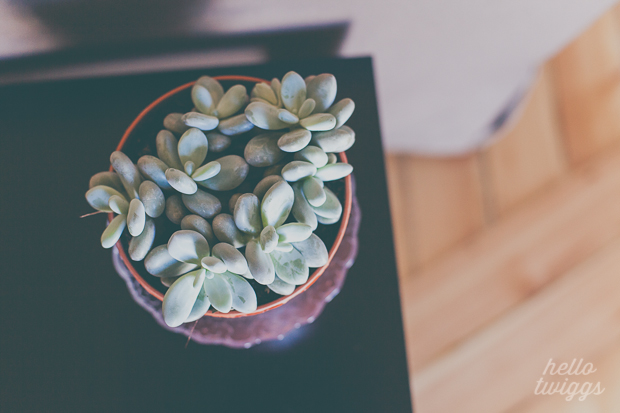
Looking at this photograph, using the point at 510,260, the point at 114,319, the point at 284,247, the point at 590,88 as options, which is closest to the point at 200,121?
the point at 284,247

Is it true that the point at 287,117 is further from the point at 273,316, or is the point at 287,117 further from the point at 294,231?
the point at 273,316

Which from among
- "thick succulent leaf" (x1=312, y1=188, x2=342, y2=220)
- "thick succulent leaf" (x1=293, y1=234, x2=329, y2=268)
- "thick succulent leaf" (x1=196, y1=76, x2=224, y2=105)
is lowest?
"thick succulent leaf" (x1=293, y1=234, x2=329, y2=268)

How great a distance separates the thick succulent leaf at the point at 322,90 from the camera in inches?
12.8

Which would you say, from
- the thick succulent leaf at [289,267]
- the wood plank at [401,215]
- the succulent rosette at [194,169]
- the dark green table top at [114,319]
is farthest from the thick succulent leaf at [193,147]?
the wood plank at [401,215]

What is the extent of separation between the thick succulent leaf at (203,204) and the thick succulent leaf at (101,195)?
58 mm

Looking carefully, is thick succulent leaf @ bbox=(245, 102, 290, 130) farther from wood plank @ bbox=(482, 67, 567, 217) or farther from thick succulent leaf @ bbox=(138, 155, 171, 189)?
wood plank @ bbox=(482, 67, 567, 217)

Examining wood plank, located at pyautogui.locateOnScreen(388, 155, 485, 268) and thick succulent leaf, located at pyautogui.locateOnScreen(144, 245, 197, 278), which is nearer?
thick succulent leaf, located at pyautogui.locateOnScreen(144, 245, 197, 278)

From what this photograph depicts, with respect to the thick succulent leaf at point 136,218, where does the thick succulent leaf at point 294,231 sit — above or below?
below

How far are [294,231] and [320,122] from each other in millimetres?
86

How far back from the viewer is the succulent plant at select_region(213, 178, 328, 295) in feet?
0.93

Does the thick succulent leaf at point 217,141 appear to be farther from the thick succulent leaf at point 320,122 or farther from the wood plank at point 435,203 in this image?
the wood plank at point 435,203

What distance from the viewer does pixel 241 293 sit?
0.98 ft

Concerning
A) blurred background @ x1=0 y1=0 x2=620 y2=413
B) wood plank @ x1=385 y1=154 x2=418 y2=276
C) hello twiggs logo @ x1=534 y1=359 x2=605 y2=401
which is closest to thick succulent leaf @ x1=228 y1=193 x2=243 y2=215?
blurred background @ x1=0 y1=0 x2=620 y2=413

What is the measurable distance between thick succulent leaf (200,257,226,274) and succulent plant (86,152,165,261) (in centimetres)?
6
